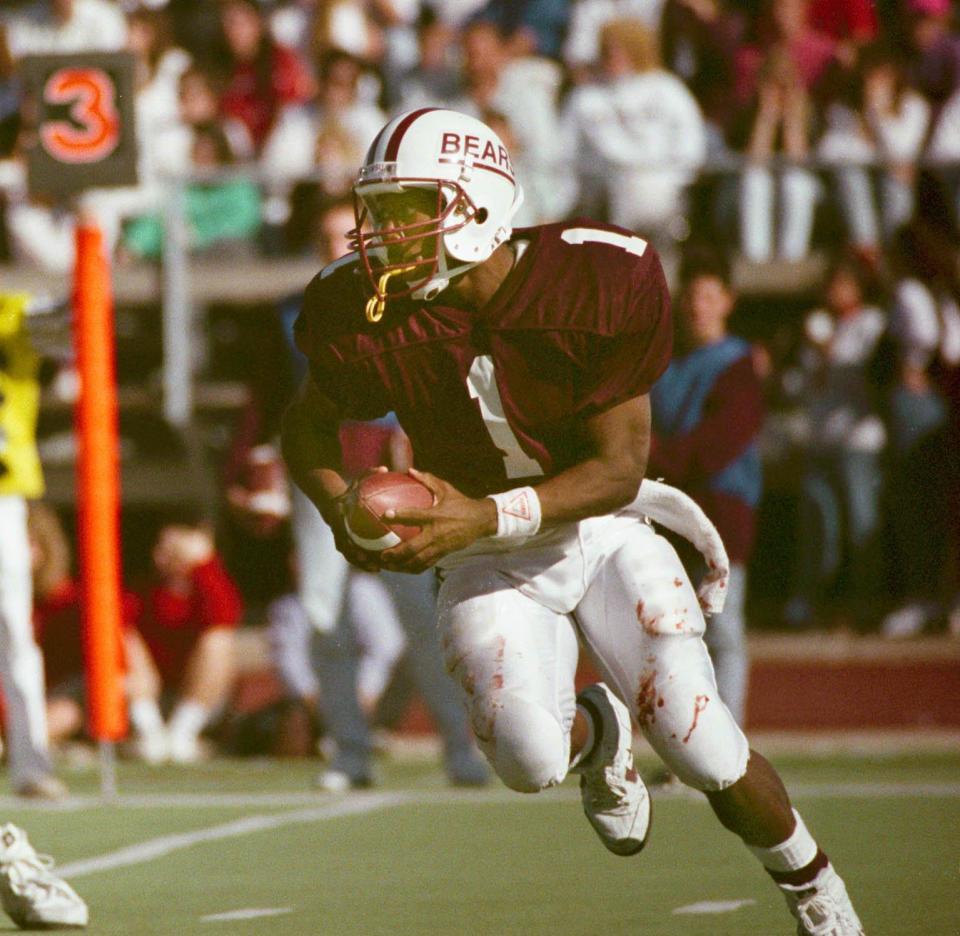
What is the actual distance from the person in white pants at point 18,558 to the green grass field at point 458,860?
0.60ft

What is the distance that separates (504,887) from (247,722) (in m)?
4.30

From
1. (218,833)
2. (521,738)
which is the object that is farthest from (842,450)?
(521,738)

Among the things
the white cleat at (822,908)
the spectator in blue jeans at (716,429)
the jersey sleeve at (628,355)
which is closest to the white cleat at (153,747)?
the spectator in blue jeans at (716,429)

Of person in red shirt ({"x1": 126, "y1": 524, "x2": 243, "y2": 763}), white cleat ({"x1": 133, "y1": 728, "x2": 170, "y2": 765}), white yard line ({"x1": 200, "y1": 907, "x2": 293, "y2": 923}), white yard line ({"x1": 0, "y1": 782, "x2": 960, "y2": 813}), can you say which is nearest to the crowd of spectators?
person in red shirt ({"x1": 126, "y1": 524, "x2": 243, "y2": 763})

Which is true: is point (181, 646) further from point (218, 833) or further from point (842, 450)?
point (218, 833)

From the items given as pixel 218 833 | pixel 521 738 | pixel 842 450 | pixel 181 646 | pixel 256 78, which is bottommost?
pixel 181 646

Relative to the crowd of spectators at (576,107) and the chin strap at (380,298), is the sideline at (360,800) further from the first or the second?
the crowd of spectators at (576,107)

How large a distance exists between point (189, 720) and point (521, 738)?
18.5 feet

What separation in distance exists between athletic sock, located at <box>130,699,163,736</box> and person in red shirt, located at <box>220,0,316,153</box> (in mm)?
3327

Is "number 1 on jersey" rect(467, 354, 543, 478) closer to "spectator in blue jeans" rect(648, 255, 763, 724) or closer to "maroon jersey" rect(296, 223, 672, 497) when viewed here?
Result: "maroon jersey" rect(296, 223, 672, 497)

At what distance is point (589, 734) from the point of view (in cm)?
488

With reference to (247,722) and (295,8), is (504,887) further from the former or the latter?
(295,8)

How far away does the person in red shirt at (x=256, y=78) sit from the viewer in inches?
468

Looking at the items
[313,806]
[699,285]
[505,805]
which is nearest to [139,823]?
[313,806]
